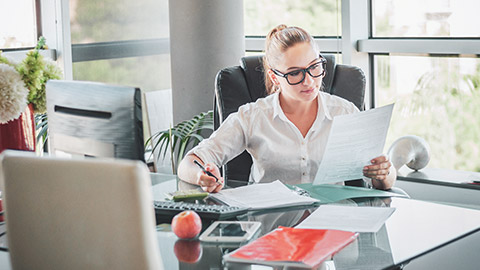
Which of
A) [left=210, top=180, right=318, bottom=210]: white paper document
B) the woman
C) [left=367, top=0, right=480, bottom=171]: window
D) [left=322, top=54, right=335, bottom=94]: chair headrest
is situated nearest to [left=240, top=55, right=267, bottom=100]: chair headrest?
the woman

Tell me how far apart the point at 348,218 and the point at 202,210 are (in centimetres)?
40

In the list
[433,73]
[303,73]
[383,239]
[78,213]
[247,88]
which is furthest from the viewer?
[433,73]

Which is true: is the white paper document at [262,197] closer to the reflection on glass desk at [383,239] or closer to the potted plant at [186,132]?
the reflection on glass desk at [383,239]

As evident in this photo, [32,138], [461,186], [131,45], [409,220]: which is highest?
[131,45]

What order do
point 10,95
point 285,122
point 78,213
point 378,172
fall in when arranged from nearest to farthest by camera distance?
point 78,213 → point 10,95 → point 378,172 → point 285,122

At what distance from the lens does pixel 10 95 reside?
6.07 ft

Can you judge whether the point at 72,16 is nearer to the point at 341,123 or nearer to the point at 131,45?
the point at 131,45

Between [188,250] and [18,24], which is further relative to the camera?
[18,24]

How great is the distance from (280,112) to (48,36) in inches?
90.6

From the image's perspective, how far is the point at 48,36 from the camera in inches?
166

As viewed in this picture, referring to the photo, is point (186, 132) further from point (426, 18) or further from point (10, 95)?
point (10, 95)

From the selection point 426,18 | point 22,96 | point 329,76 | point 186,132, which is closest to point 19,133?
point 22,96


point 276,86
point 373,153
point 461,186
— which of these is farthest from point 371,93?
point 373,153

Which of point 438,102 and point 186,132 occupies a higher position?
point 438,102
